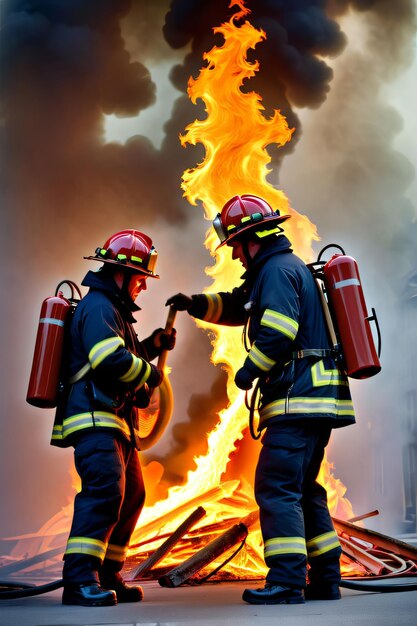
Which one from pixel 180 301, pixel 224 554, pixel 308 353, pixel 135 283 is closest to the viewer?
pixel 308 353

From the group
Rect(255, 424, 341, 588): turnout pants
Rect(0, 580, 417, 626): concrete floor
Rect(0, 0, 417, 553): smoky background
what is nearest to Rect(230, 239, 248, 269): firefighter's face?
Rect(255, 424, 341, 588): turnout pants

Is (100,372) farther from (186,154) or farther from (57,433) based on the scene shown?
(186,154)

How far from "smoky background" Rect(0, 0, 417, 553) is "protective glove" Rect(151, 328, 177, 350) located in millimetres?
2230

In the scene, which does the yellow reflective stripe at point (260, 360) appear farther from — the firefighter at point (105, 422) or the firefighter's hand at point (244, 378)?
the firefighter at point (105, 422)

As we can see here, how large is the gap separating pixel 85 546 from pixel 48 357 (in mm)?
1063

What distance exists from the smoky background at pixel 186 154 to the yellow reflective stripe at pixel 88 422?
2921 mm

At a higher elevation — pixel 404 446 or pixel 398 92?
pixel 398 92

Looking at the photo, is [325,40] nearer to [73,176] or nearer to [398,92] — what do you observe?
[398,92]

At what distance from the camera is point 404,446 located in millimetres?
7375

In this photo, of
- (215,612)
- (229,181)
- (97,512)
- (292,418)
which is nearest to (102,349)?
(97,512)

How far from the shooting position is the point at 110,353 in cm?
414

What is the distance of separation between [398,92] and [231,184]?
2.10 m

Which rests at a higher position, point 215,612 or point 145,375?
point 145,375

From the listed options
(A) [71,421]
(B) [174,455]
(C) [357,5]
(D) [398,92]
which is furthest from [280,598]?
(C) [357,5]
